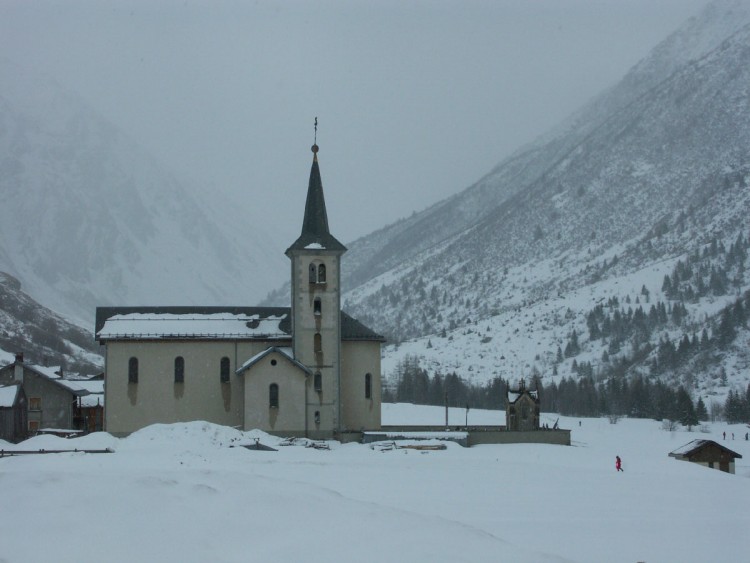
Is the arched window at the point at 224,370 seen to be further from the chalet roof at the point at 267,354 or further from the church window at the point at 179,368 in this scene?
the church window at the point at 179,368

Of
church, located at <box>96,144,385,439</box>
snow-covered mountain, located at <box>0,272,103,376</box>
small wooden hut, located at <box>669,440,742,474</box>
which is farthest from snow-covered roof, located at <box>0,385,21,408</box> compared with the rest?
snow-covered mountain, located at <box>0,272,103,376</box>

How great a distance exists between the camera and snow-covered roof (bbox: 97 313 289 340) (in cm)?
5647

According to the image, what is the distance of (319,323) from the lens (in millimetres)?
56406

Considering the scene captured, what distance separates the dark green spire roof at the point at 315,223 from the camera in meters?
56.8

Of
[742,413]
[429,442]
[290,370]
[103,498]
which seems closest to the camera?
[103,498]

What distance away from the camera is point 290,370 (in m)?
55.5

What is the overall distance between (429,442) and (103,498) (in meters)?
→ 30.0

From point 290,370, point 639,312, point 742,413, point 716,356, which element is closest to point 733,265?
point 639,312

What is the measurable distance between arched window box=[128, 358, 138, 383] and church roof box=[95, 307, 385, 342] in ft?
4.29

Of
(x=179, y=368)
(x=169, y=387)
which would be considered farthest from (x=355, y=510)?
→ (x=179, y=368)

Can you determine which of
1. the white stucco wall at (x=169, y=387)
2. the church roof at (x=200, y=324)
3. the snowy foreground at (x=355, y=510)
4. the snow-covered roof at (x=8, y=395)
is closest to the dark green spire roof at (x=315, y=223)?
the church roof at (x=200, y=324)

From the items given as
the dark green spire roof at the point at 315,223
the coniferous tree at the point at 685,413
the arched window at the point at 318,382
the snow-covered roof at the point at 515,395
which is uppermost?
the dark green spire roof at the point at 315,223

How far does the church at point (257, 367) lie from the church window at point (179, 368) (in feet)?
0.18

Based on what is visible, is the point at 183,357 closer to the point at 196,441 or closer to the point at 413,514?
the point at 196,441
